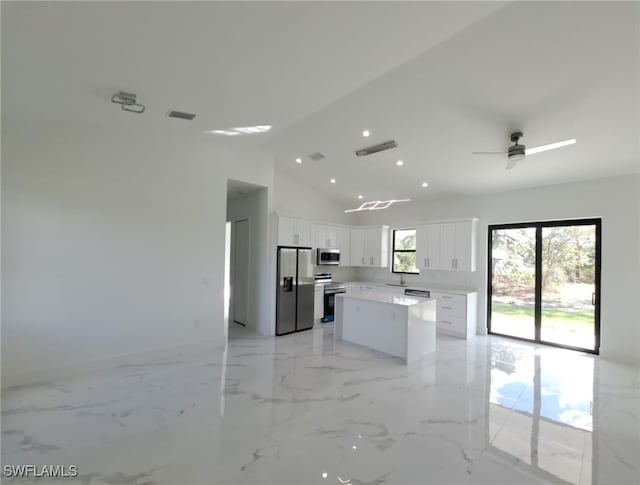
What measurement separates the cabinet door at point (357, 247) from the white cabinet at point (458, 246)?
1.96 metres

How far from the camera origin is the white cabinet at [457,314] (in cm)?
552

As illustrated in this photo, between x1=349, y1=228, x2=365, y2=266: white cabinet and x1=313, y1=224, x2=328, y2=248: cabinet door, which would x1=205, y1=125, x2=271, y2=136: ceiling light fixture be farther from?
x1=349, y1=228, x2=365, y2=266: white cabinet

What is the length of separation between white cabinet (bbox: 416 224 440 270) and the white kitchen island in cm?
170

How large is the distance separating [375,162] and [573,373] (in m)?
4.23

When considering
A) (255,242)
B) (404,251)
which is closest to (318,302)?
(255,242)

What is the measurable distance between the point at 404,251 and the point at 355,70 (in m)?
4.98

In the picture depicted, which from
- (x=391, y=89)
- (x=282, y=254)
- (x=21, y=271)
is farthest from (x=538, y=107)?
(x=21, y=271)

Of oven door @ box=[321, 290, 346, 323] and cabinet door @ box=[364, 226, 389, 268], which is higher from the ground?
cabinet door @ box=[364, 226, 389, 268]

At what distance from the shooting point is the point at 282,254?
5633mm

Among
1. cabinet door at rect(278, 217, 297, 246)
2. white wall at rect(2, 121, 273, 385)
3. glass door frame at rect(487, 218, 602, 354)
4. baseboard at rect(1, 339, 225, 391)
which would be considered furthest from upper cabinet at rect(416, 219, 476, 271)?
baseboard at rect(1, 339, 225, 391)

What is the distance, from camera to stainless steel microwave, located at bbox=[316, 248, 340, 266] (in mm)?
6609

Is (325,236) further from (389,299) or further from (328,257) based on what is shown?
(389,299)

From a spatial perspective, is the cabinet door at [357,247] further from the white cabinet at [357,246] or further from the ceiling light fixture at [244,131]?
the ceiling light fixture at [244,131]

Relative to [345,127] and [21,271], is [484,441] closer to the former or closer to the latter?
[345,127]
